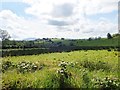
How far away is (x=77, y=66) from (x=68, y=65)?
715 millimetres

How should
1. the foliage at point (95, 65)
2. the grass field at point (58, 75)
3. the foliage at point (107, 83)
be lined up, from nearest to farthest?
the grass field at point (58, 75) → the foliage at point (107, 83) → the foliage at point (95, 65)

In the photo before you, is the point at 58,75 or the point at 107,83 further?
the point at 58,75

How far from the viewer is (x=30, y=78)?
487 inches

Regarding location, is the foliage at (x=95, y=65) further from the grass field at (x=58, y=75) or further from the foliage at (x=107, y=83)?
the foliage at (x=107, y=83)

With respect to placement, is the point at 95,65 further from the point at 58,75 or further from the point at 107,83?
the point at 58,75

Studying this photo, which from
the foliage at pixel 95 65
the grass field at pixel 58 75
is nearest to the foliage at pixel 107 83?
the grass field at pixel 58 75

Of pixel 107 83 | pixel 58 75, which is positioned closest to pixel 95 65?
pixel 107 83

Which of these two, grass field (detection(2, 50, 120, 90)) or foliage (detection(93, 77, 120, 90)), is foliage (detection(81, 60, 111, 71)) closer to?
grass field (detection(2, 50, 120, 90))

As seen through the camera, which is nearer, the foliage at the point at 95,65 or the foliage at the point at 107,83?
the foliage at the point at 107,83

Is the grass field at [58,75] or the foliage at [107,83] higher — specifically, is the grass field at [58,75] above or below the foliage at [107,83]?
above

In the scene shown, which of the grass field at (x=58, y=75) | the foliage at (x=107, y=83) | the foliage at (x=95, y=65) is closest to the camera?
the grass field at (x=58, y=75)

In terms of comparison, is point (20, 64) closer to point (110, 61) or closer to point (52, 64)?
point (52, 64)

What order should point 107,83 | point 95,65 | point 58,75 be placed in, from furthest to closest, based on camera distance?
point 95,65 → point 58,75 → point 107,83

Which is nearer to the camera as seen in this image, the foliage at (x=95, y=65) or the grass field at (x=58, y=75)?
the grass field at (x=58, y=75)
